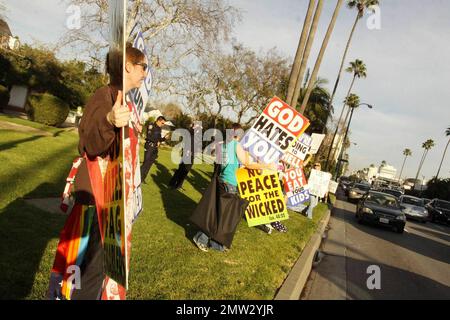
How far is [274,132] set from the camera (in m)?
8.10

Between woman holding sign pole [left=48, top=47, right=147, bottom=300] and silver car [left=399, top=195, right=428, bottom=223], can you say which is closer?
woman holding sign pole [left=48, top=47, right=147, bottom=300]

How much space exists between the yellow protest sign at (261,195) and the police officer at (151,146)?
4247 mm

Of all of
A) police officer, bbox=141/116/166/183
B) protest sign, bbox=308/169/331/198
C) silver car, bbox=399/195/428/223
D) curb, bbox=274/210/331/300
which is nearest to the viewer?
curb, bbox=274/210/331/300

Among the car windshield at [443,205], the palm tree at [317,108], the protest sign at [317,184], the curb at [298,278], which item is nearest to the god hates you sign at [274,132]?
the curb at [298,278]

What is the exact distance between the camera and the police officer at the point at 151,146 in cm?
1136

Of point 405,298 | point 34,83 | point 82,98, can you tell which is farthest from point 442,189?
point 405,298

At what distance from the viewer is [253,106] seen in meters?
38.6

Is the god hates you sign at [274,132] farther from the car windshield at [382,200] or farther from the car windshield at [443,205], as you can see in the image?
the car windshield at [443,205]

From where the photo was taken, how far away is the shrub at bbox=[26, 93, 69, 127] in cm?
2333

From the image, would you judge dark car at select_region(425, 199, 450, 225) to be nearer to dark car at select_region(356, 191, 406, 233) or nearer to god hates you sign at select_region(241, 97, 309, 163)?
dark car at select_region(356, 191, 406, 233)

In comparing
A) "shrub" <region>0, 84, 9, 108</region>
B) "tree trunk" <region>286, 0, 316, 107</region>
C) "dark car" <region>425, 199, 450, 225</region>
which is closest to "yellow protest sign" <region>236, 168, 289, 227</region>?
"tree trunk" <region>286, 0, 316, 107</region>

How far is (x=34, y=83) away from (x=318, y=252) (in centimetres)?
3141

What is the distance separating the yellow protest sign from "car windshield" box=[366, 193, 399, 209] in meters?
9.10

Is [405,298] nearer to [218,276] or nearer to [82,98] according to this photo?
[218,276]
